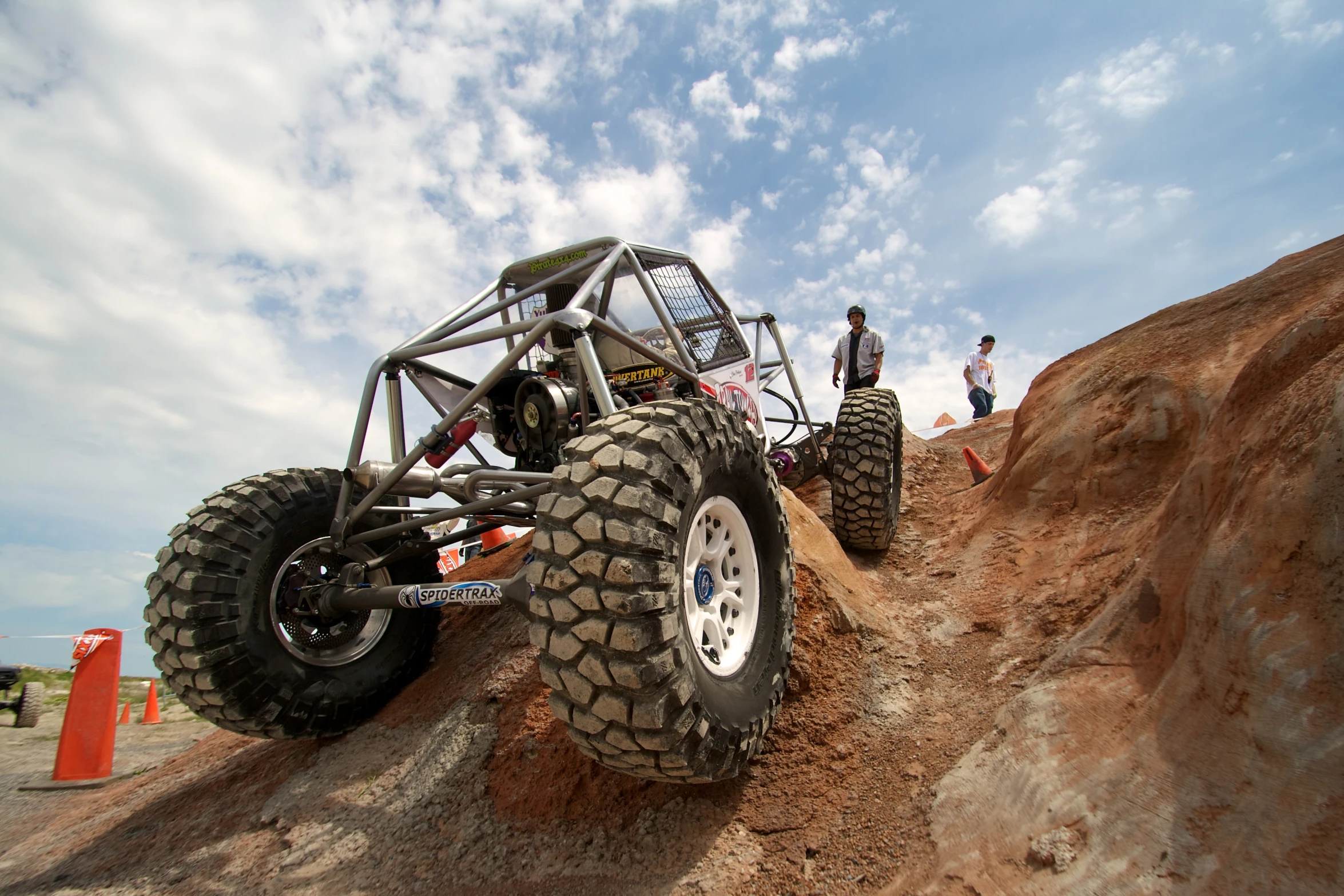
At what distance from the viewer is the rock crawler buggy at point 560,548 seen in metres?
2.01

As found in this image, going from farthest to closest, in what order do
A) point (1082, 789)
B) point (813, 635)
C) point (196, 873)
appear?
point (813, 635), point (196, 873), point (1082, 789)

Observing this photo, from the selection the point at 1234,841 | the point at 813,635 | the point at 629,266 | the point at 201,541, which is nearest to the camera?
the point at 1234,841

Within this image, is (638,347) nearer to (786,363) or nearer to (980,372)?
(786,363)

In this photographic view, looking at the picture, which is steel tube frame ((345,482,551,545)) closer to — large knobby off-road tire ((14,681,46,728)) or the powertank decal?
the powertank decal

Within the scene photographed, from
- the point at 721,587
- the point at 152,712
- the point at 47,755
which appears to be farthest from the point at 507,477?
the point at 152,712

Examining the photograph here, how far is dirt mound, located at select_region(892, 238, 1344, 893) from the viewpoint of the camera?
1.54 meters

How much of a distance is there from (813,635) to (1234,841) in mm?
1982

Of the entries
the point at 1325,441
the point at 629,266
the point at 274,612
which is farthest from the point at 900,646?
the point at 274,612

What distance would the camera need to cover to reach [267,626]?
10.3 ft

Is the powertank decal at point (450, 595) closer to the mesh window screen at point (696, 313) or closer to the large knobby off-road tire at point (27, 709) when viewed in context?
the mesh window screen at point (696, 313)

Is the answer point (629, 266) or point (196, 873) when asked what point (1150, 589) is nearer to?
point (629, 266)

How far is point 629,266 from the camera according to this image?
4070mm

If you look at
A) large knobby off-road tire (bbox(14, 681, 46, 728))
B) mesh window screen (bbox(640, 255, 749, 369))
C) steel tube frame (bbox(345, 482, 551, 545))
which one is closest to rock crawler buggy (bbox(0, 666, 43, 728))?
large knobby off-road tire (bbox(14, 681, 46, 728))

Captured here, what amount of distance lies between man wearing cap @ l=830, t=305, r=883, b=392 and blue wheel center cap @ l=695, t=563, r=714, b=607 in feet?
17.4
